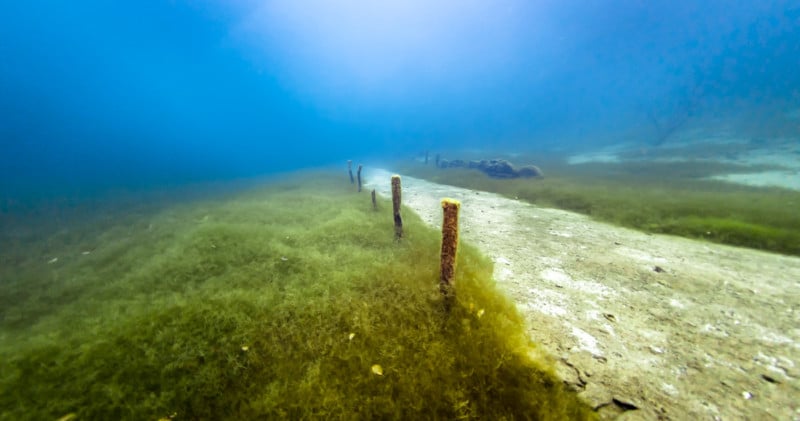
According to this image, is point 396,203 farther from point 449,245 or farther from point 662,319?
point 662,319

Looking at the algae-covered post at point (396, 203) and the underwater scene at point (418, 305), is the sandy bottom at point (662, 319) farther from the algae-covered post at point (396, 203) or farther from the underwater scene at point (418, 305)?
the algae-covered post at point (396, 203)

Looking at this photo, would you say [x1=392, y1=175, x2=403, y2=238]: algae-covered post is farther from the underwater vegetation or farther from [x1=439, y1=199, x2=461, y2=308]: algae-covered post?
the underwater vegetation

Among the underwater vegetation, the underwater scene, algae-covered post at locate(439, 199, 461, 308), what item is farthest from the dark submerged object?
algae-covered post at locate(439, 199, 461, 308)

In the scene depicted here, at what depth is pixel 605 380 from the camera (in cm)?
445

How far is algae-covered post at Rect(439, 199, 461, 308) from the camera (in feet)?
18.6

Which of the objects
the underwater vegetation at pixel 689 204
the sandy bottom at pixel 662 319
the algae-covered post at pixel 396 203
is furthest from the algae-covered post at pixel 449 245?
the underwater vegetation at pixel 689 204

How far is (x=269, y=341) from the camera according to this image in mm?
5332

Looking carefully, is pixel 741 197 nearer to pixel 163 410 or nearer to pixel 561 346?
pixel 561 346

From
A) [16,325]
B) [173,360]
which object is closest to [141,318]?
[173,360]

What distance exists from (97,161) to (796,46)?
536 ft

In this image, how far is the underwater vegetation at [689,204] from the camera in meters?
10.3

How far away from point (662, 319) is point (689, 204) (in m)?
13.3

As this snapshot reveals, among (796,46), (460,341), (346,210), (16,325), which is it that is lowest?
(16,325)

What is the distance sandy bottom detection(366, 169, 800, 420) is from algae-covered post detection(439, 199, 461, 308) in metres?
2.14
